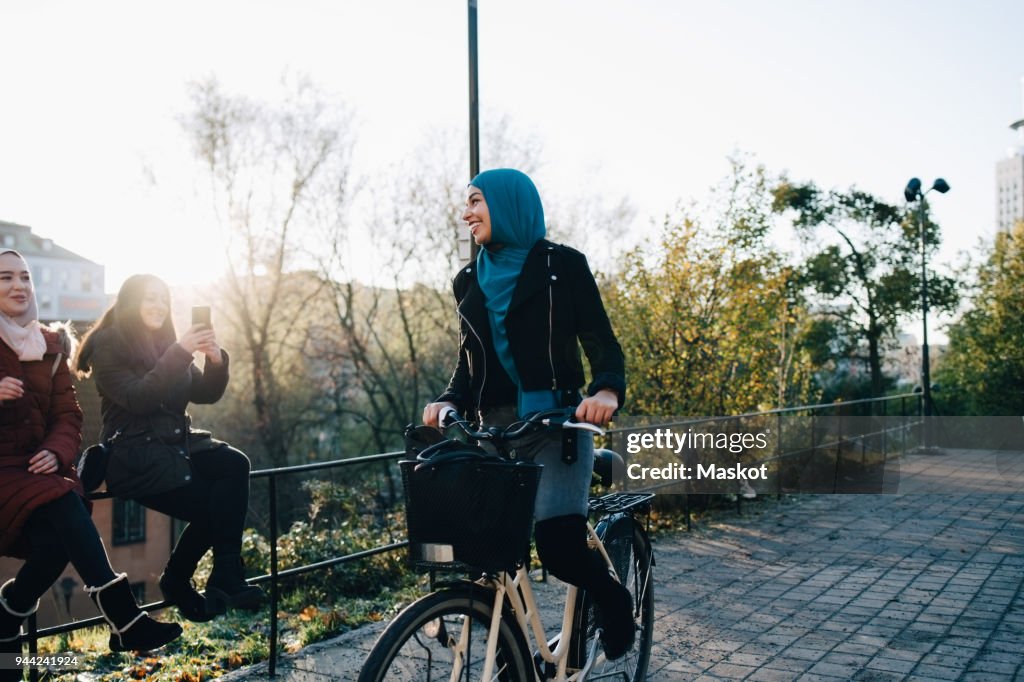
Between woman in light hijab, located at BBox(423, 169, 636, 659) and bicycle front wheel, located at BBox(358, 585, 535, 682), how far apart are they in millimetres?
368

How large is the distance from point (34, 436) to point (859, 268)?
3840cm

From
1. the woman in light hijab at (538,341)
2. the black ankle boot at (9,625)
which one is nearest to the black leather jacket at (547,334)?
Answer: the woman in light hijab at (538,341)

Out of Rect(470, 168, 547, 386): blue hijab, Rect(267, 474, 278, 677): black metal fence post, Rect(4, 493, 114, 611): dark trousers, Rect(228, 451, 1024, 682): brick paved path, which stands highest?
Rect(470, 168, 547, 386): blue hijab

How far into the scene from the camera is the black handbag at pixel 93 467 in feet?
12.8

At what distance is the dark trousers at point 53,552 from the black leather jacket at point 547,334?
1606 mm

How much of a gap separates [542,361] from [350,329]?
108ft

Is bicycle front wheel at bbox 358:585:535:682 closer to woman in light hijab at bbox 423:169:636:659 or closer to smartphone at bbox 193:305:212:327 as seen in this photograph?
woman in light hijab at bbox 423:169:636:659

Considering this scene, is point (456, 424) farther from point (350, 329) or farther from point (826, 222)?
point (826, 222)

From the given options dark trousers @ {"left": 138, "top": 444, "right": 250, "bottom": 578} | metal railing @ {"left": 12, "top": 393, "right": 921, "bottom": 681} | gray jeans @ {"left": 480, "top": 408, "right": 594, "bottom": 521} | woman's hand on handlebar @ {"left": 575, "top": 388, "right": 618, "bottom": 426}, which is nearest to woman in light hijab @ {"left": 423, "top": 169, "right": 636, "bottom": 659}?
gray jeans @ {"left": 480, "top": 408, "right": 594, "bottom": 521}

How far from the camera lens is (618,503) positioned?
4094mm

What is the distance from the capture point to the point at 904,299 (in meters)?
38.0

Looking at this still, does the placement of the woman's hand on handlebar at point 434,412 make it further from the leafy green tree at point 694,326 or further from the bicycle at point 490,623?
the leafy green tree at point 694,326

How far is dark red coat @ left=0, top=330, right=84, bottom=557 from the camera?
352 centimetres

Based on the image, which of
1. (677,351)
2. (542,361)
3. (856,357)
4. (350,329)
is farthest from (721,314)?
(856,357)
